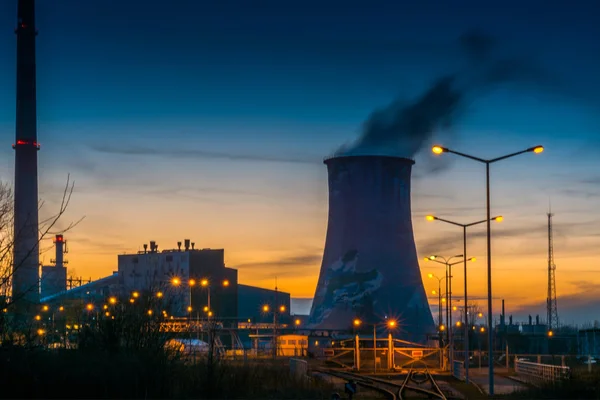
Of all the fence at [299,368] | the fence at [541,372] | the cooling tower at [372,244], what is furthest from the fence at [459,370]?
the cooling tower at [372,244]

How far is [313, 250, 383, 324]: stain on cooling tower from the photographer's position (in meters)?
49.2

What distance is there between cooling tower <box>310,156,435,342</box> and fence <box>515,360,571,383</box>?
58.8 ft

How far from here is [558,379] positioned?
2053 cm

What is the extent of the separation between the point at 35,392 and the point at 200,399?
3.20 meters

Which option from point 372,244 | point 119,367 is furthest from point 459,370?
point 372,244

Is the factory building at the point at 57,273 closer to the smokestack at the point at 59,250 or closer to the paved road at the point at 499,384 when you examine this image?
the smokestack at the point at 59,250

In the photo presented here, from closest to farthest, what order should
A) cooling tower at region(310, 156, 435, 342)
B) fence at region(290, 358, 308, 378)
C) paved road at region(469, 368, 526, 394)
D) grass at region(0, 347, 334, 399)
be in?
1. grass at region(0, 347, 334, 399)
2. paved road at region(469, 368, 526, 394)
3. fence at region(290, 358, 308, 378)
4. cooling tower at region(310, 156, 435, 342)

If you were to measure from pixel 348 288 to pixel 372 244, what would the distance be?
3.36m

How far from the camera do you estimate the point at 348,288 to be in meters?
50.6

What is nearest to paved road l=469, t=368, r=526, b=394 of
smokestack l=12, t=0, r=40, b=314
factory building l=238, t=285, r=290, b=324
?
smokestack l=12, t=0, r=40, b=314

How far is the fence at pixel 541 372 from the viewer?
68.3 feet

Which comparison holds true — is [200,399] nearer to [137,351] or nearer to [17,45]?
[137,351]

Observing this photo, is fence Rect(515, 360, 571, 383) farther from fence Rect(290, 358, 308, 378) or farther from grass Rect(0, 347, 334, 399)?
grass Rect(0, 347, 334, 399)

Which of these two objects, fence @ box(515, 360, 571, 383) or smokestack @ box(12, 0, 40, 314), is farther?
smokestack @ box(12, 0, 40, 314)
